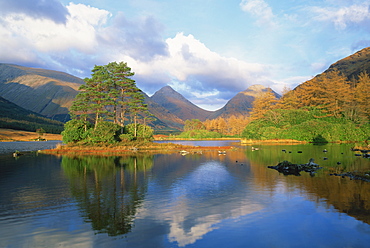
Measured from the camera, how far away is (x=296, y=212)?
1314cm

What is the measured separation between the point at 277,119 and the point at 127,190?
8916 cm

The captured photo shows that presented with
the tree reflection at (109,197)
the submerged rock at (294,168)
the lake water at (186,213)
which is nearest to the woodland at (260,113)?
the tree reflection at (109,197)

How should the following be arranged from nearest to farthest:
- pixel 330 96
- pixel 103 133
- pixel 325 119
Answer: pixel 103 133
pixel 325 119
pixel 330 96

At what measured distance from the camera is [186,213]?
43.1ft

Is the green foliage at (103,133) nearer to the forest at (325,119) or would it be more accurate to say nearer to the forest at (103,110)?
the forest at (103,110)

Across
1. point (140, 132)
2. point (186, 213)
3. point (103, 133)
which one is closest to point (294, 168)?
point (186, 213)

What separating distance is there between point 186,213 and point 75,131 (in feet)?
155

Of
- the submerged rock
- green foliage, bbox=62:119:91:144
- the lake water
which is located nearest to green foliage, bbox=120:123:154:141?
green foliage, bbox=62:119:91:144

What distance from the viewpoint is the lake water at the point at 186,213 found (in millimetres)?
9906

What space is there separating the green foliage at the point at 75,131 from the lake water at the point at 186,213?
108 ft

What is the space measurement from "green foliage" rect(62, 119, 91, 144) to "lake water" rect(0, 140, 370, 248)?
33.0 m

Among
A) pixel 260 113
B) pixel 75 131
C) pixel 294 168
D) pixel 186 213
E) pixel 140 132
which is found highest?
pixel 260 113

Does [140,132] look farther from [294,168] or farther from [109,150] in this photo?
[294,168]

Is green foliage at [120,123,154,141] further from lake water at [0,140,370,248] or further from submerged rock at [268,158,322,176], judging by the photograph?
submerged rock at [268,158,322,176]
